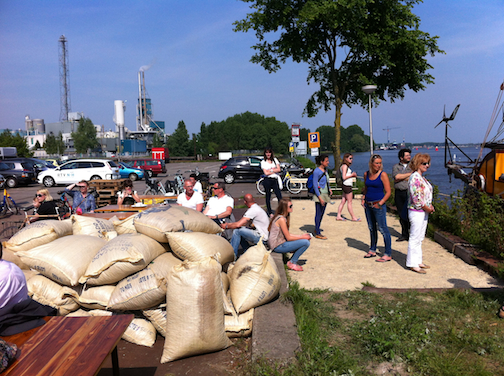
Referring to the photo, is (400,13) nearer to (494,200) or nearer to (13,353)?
Answer: (494,200)

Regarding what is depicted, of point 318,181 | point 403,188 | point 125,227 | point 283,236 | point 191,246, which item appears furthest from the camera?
point 318,181

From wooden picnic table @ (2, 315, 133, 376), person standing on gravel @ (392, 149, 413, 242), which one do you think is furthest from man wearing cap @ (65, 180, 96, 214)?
person standing on gravel @ (392, 149, 413, 242)

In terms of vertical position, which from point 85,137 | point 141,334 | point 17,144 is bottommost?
point 141,334

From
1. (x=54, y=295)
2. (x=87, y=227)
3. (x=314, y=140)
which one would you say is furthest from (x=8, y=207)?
(x=314, y=140)

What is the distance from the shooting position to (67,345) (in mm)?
2654

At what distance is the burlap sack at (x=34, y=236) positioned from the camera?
14.8 ft

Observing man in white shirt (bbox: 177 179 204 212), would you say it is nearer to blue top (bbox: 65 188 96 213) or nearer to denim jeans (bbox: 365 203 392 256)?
blue top (bbox: 65 188 96 213)

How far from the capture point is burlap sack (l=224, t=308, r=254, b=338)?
13.0 ft

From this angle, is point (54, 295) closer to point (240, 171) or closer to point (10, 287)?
point (10, 287)

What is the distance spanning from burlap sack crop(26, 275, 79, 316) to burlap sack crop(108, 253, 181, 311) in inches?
21.4

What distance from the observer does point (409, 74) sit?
20.8 metres

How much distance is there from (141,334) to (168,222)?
1.21 metres

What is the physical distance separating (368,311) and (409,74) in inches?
760

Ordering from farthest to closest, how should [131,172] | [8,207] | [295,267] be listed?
[131,172]
[8,207]
[295,267]
